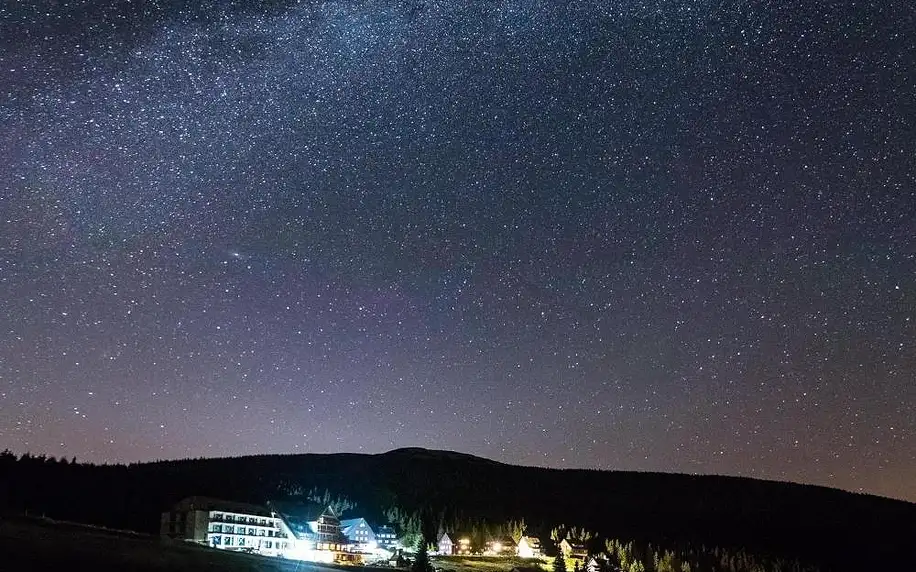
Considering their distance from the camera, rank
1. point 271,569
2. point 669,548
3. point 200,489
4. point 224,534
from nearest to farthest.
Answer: point 271,569, point 224,534, point 200,489, point 669,548

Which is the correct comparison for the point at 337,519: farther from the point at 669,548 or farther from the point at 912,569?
the point at 912,569

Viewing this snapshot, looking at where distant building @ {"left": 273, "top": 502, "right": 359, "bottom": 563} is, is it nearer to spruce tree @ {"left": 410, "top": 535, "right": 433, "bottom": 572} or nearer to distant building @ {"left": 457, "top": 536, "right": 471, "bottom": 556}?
distant building @ {"left": 457, "top": 536, "right": 471, "bottom": 556}

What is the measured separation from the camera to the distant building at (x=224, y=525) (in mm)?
91625

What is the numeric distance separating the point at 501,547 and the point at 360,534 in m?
28.3

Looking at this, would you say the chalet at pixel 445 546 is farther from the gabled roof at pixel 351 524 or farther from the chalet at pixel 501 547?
the gabled roof at pixel 351 524

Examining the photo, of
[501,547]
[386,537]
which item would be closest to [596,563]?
[501,547]

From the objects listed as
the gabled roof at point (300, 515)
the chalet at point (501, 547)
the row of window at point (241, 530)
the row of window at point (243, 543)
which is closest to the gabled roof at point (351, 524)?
the gabled roof at point (300, 515)

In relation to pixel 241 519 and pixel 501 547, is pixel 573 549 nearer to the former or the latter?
pixel 501 547

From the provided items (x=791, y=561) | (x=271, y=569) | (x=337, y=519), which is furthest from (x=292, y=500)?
(x=791, y=561)

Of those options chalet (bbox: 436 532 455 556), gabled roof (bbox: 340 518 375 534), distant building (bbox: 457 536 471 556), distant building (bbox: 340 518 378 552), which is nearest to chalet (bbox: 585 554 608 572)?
distant building (bbox: 457 536 471 556)

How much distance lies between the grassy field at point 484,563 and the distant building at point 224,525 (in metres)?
21.0

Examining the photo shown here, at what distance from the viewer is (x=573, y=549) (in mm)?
139375

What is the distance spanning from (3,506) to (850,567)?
17793cm

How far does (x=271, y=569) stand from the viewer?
67.0m
